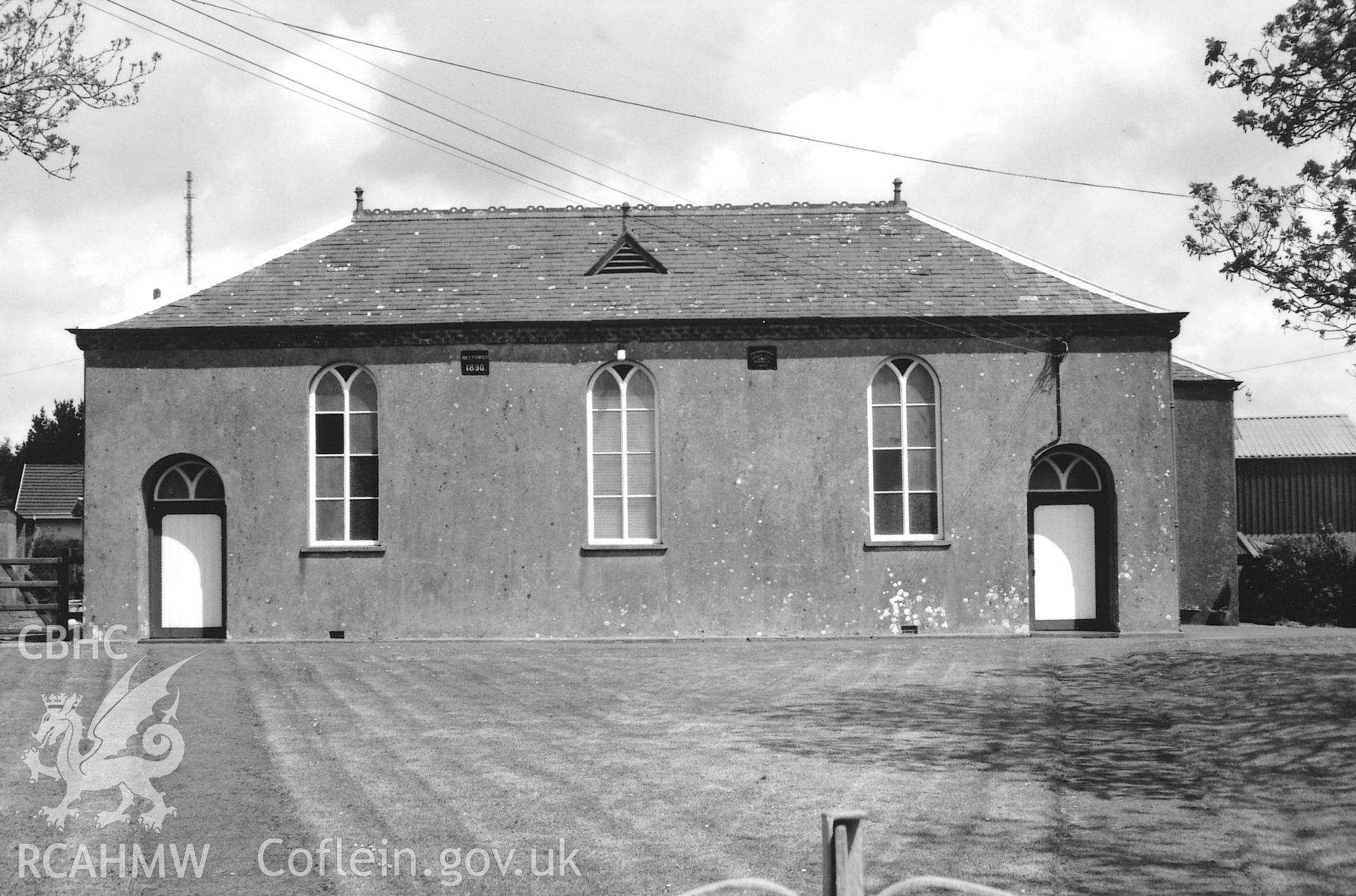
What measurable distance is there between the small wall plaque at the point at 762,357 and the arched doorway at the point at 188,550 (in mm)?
9542

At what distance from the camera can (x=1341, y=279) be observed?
41.4ft

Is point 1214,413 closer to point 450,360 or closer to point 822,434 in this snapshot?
point 822,434

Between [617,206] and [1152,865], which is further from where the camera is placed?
[617,206]

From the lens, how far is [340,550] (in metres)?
21.7

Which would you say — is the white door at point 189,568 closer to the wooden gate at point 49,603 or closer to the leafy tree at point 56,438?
the wooden gate at point 49,603

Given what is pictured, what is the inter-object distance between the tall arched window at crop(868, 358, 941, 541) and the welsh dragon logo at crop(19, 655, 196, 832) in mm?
12360

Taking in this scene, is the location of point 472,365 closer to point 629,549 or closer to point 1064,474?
point 629,549

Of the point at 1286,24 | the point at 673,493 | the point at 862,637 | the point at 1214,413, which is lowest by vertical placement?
the point at 862,637

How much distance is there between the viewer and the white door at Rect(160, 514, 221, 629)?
22203mm

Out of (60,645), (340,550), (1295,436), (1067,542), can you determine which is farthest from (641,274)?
(1295,436)

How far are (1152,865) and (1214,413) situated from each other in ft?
66.5

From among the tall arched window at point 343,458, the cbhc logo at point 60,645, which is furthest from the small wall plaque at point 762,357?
the cbhc logo at point 60,645

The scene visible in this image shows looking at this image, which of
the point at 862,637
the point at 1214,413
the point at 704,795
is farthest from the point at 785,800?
the point at 1214,413

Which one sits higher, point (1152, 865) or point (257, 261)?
point (257, 261)
